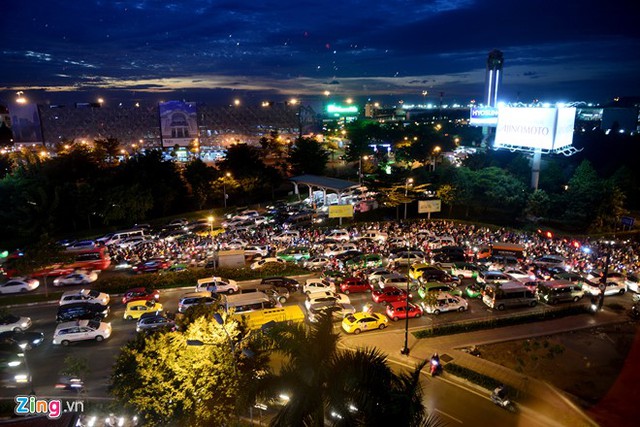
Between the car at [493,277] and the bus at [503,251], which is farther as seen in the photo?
the bus at [503,251]

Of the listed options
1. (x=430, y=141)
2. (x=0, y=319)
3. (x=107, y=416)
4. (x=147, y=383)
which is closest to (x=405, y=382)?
(x=147, y=383)

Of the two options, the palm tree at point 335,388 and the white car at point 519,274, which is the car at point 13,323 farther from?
the white car at point 519,274

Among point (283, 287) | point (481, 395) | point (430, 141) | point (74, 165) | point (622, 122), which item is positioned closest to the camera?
point (481, 395)

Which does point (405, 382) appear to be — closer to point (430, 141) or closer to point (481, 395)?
point (481, 395)

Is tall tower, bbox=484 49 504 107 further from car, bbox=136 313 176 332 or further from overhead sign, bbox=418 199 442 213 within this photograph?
car, bbox=136 313 176 332

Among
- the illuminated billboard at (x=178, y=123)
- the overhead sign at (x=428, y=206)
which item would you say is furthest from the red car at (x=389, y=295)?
the illuminated billboard at (x=178, y=123)

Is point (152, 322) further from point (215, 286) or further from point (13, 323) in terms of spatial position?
point (13, 323)
